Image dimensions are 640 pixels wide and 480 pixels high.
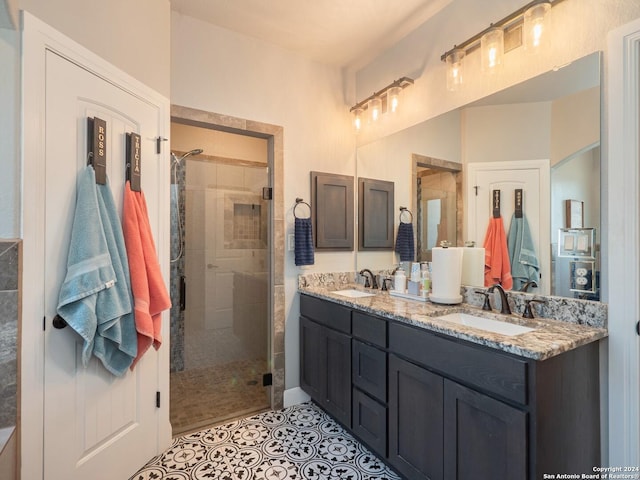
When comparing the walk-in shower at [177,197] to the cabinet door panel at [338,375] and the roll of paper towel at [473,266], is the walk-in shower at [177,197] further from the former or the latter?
the roll of paper towel at [473,266]

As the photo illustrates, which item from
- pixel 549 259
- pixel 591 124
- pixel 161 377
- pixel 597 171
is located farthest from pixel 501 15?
pixel 161 377

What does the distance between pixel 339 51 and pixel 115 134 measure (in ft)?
5.92

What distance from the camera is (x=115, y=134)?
166cm

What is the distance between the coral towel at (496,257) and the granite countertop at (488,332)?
0.20 m

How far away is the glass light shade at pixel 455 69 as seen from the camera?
195 centimetres

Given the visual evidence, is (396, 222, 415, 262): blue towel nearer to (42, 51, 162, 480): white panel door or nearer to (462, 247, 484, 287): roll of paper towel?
(462, 247, 484, 287): roll of paper towel

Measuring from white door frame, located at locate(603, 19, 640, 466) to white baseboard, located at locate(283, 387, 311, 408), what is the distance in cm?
188

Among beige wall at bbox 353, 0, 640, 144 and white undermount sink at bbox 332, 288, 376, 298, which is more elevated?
beige wall at bbox 353, 0, 640, 144

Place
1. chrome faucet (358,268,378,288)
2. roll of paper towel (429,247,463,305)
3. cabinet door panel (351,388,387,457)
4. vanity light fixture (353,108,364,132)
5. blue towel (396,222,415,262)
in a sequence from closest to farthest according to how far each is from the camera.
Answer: cabinet door panel (351,388,387,457)
roll of paper towel (429,247,463,305)
blue towel (396,222,415,262)
chrome faucet (358,268,378,288)
vanity light fixture (353,108,364,132)

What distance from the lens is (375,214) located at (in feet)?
8.93

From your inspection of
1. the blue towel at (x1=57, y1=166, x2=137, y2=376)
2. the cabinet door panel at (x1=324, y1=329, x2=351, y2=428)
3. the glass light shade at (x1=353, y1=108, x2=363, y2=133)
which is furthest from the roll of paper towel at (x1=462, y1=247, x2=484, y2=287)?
the blue towel at (x1=57, y1=166, x2=137, y2=376)

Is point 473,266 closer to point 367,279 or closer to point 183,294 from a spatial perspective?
point 367,279

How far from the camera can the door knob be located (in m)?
1.40

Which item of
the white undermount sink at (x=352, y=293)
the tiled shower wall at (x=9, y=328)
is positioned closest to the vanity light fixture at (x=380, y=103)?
the white undermount sink at (x=352, y=293)
